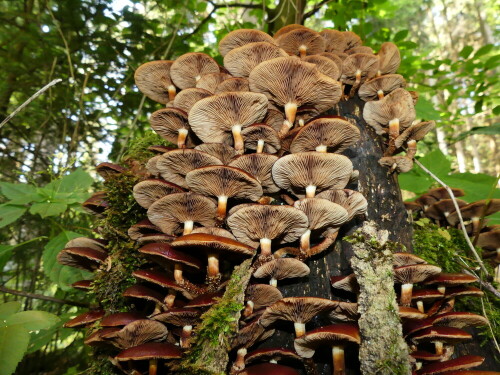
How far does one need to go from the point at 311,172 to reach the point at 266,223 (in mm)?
532

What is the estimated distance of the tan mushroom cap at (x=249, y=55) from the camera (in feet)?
9.30

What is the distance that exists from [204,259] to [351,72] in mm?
2375

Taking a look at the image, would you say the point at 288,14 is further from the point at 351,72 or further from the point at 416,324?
the point at 416,324

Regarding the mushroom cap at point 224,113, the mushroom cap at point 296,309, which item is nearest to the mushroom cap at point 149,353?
the mushroom cap at point 296,309

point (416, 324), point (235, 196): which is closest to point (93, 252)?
point (235, 196)

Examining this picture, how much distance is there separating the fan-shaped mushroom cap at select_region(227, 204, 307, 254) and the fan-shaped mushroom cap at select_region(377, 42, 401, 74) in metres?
2.20

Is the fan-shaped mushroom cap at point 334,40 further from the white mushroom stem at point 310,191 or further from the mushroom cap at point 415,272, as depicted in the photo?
the mushroom cap at point 415,272

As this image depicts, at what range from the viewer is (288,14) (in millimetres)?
4457

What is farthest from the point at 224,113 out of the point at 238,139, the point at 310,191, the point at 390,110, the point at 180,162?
the point at 390,110

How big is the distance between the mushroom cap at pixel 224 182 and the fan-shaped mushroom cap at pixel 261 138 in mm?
392

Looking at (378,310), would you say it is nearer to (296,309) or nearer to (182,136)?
(296,309)

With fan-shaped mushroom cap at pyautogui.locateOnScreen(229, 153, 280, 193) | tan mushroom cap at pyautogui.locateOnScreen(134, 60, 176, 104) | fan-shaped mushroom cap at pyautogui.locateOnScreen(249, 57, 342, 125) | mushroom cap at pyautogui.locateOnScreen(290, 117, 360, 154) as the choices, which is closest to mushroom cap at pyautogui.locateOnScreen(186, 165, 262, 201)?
fan-shaped mushroom cap at pyautogui.locateOnScreen(229, 153, 280, 193)

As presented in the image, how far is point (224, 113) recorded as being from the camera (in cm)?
268

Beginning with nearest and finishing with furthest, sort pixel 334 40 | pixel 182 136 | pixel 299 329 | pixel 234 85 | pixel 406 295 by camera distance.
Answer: pixel 299 329
pixel 406 295
pixel 234 85
pixel 182 136
pixel 334 40
